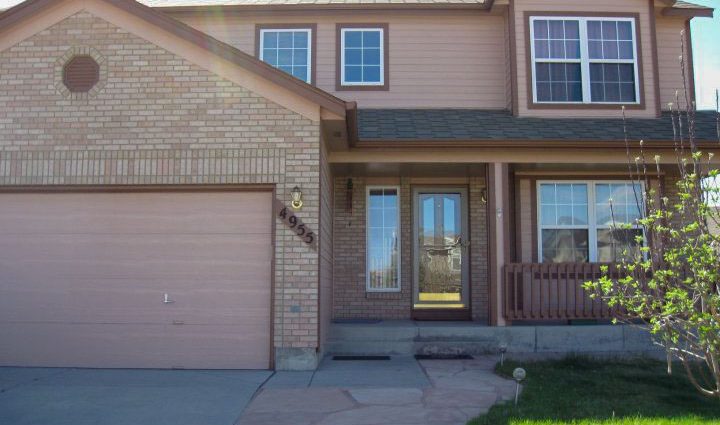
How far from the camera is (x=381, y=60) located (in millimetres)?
11562

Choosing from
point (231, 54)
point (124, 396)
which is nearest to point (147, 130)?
point (231, 54)

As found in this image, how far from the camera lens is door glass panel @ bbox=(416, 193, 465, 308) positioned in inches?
440

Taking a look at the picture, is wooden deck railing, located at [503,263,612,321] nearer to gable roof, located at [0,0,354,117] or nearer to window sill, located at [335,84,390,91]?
gable roof, located at [0,0,354,117]

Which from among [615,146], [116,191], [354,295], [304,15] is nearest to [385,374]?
[354,295]

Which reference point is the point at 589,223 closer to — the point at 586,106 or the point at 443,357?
the point at 586,106

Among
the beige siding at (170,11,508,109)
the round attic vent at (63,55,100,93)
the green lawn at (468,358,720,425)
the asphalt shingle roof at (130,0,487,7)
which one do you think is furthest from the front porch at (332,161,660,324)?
the round attic vent at (63,55,100,93)

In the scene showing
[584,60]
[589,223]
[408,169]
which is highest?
[584,60]

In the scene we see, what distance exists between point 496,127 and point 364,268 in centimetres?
314

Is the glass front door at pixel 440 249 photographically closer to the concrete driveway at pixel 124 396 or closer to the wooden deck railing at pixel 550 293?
the wooden deck railing at pixel 550 293

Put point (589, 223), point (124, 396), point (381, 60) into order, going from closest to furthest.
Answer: point (124, 396)
point (589, 223)
point (381, 60)

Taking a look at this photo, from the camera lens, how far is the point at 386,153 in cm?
982

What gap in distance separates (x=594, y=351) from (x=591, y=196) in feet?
8.60

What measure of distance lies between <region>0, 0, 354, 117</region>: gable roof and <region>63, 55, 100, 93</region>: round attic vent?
31.6 inches

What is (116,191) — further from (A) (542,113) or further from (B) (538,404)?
(A) (542,113)
